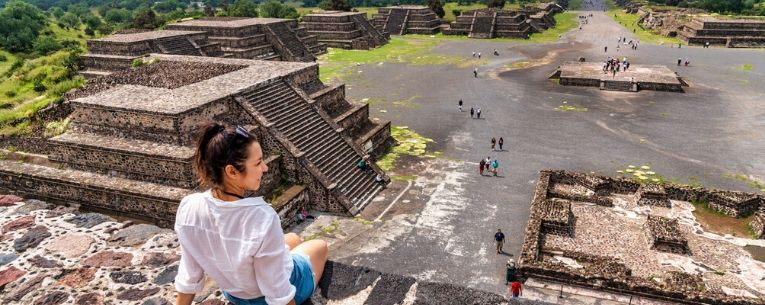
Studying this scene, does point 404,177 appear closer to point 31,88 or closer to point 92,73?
point 92,73

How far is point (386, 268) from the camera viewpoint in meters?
13.2

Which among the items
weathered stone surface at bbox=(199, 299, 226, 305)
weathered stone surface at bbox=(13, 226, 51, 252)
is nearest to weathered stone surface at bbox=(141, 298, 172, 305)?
weathered stone surface at bbox=(199, 299, 226, 305)

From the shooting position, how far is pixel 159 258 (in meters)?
5.68

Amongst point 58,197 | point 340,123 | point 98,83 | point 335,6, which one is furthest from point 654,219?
point 335,6

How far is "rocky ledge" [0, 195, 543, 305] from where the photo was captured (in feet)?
14.4

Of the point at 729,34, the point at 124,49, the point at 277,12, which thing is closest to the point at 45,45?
the point at 124,49

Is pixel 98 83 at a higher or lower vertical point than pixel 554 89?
higher

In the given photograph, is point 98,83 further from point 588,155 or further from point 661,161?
point 661,161

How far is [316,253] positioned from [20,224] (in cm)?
501

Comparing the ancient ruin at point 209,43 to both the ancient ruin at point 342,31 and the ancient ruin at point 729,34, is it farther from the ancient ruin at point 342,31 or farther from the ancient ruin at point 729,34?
the ancient ruin at point 729,34

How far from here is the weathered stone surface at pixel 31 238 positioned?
20.0 ft

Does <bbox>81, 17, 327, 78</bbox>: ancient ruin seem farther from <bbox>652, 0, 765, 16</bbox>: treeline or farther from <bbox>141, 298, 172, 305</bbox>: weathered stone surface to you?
<bbox>652, 0, 765, 16</bbox>: treeline

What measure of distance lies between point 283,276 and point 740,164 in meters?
23.3

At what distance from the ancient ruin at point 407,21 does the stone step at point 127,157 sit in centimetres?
4951
